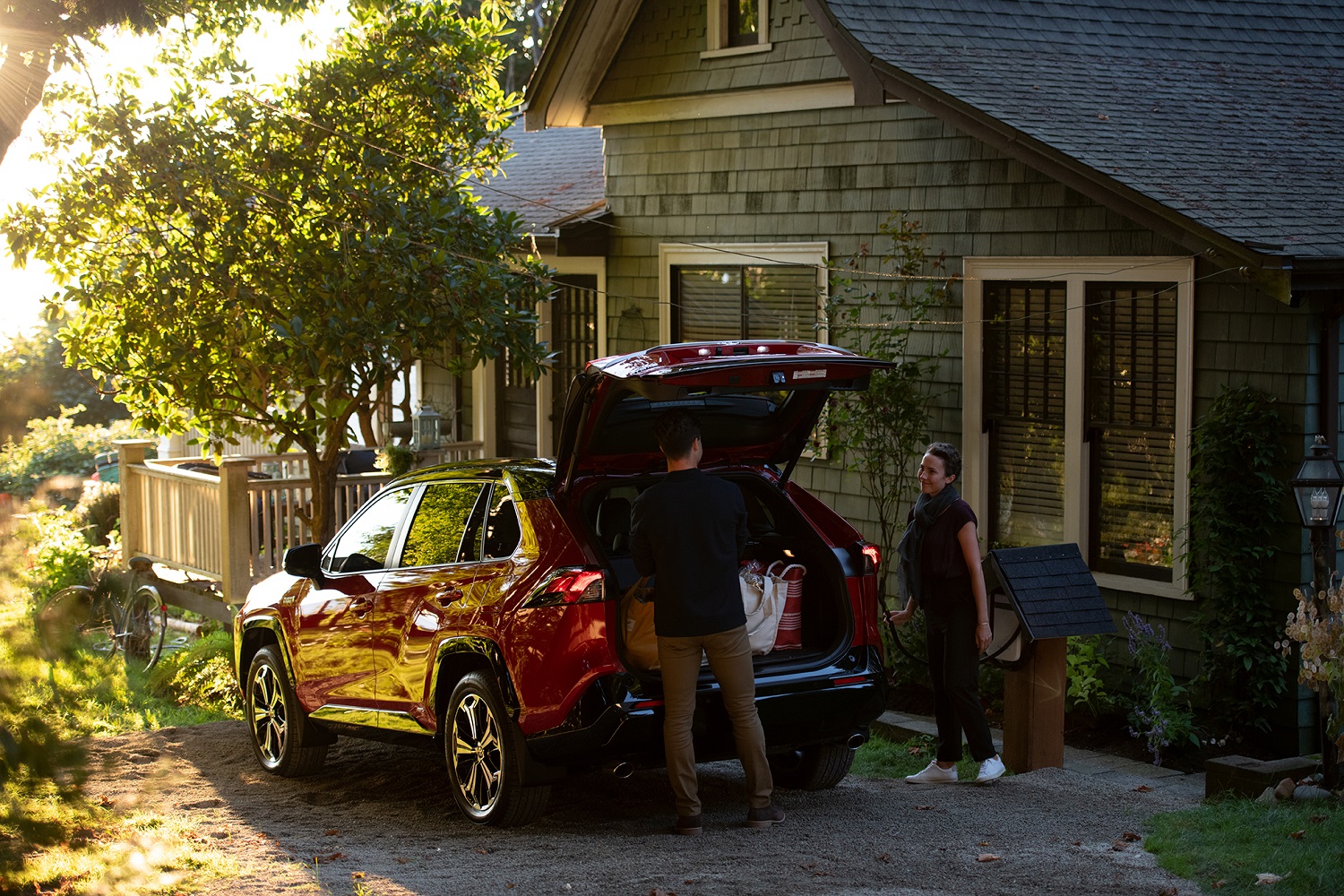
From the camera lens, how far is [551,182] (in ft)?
55.1

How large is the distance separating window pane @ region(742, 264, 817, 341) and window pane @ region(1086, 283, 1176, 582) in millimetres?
2843

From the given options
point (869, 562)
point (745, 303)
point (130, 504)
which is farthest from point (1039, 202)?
point (130, 504)

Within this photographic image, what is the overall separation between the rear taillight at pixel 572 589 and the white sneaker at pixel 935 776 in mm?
2400

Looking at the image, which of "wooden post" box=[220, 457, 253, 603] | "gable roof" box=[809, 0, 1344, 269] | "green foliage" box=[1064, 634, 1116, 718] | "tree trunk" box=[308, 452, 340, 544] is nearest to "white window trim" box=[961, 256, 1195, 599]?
"green foliage" box=[1064, 634, 1116, 718]

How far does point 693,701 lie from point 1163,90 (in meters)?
6.76

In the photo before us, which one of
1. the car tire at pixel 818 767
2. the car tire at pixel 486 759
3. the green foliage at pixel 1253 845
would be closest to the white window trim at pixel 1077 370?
the green foliage at pixel 1253 845

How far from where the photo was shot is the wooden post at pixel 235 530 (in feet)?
Answer: 43.1

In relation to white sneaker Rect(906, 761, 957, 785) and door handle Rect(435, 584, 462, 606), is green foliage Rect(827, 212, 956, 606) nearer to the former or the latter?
white sneaker Rect(906, 761, 957, 785)

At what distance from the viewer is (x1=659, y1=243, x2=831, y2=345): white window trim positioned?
12.1 meters

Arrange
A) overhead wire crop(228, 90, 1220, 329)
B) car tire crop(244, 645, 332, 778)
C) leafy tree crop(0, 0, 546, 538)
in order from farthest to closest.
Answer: leafy tree crop(0, 0, 546, 538) < overhead wire crop(228, 90, 1220, 329) < car tire crop(244, 645, 332, 778)

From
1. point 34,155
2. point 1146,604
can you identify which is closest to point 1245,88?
point 1146,604

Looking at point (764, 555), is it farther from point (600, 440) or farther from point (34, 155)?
point (34, 155)

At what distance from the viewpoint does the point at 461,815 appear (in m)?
7.35

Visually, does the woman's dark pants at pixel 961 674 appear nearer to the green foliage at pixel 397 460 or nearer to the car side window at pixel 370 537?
the car side window at pixel 370 537
